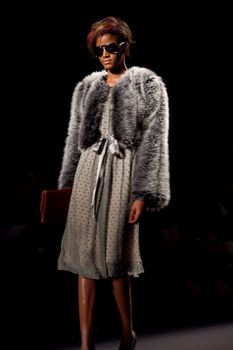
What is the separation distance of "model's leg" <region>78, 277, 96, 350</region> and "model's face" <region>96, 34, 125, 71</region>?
0.89 metres

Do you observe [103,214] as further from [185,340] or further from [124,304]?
[185,340]

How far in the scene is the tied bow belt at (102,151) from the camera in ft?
9.09

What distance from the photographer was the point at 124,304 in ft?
9.33

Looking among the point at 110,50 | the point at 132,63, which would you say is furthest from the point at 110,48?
the point at 132,63

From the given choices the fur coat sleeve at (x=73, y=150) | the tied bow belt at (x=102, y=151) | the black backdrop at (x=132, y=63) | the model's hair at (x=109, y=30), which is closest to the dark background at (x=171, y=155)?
the black backdrop at (x=132, y=63)

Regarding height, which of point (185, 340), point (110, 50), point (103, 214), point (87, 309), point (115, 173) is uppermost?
point (110, 50)

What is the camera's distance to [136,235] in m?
2.87

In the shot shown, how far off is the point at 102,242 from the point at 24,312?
83cm

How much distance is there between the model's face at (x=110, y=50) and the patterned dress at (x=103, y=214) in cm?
17

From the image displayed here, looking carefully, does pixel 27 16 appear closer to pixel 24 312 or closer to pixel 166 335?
pixel 24 312

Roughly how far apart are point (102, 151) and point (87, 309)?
646 millimetres

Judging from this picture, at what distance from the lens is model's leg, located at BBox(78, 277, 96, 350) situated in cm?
281

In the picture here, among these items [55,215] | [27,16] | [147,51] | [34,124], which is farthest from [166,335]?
[27,16]

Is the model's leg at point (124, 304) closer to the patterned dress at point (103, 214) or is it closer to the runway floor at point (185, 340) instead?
the patterned dress at point (103, 214)
